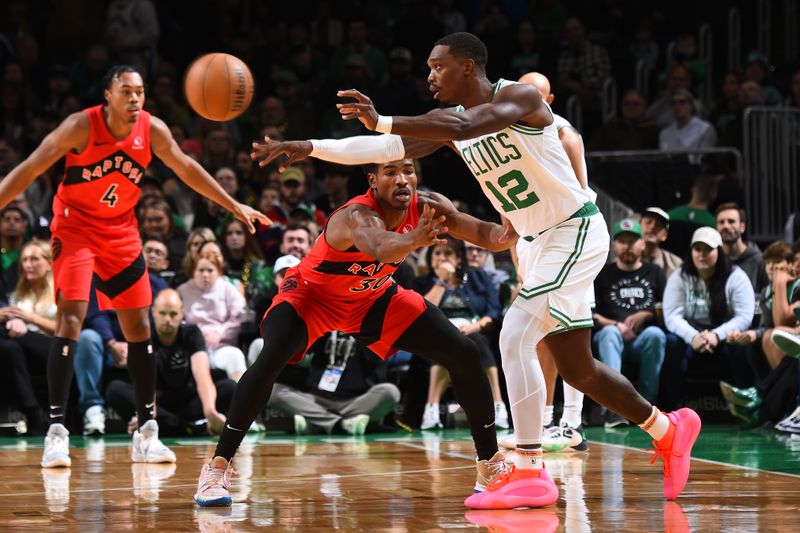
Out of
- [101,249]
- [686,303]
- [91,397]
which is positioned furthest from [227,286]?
[686,303]

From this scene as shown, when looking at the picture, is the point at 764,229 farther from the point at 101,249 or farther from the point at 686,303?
the point at 101,249

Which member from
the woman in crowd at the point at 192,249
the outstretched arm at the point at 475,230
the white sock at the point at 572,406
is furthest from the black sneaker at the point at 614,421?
the outstretched arm at the point at 475,230

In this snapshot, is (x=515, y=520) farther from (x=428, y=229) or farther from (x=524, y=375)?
(x=428, y=229)

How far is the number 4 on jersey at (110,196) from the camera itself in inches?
289

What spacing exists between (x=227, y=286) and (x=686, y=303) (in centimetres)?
369

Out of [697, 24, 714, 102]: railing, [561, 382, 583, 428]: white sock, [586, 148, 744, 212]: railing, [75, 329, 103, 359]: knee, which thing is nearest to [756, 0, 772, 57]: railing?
[697, 24, 714, 102]: railing

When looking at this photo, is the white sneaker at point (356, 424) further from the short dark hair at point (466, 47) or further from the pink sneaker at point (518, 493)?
the short dark hair at point (466, 47)

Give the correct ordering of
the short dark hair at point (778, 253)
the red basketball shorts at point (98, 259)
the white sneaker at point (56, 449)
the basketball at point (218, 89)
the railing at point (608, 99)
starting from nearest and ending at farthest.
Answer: the basketball at point (218, 89)
the white sneaker at point (56, 449)
the red basketball shorts at point (98, 259)
the short dark hair at point (778, 253)
the railing at point (608, 99)

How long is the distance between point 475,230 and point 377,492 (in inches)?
53.6

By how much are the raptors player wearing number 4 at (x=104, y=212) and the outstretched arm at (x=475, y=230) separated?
5.55 feet

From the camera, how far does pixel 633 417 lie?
18.9ft

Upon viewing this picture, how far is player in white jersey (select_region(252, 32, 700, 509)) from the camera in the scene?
542cm

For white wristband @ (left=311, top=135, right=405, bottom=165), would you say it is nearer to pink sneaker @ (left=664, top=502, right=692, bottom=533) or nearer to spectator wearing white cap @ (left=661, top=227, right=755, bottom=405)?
pink sneaker @ (left=664, top=502, right=692, bottom=533)

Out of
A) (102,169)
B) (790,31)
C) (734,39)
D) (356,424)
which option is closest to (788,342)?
(356,424)
